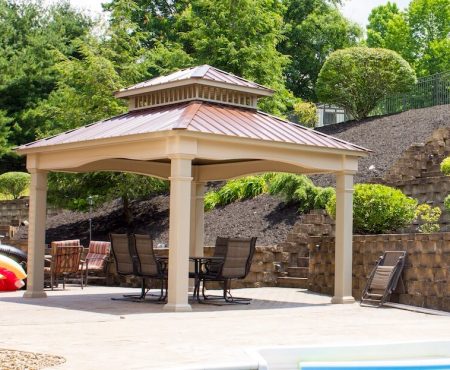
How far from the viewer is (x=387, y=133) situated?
2567 centimetres

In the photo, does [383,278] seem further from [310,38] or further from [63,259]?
[310,38]

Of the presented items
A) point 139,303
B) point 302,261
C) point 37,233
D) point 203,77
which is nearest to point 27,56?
point 302,261

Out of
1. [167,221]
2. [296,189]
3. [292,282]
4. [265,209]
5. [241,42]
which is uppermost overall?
[241,42]

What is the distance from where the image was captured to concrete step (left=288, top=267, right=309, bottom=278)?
18.8 metres

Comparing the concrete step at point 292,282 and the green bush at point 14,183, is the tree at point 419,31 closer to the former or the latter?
the green bush at point 14,183

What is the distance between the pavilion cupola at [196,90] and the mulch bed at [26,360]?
778 centimetres

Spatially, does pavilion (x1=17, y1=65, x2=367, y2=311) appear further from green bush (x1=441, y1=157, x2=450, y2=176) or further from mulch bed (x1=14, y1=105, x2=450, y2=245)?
green bush (x1=441, y1=157, x2=450, y2=176)

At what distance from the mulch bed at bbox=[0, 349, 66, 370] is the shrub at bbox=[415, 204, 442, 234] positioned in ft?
34.4

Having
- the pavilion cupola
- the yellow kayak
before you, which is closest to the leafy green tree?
the yellow kayak

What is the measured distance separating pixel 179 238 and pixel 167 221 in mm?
11454

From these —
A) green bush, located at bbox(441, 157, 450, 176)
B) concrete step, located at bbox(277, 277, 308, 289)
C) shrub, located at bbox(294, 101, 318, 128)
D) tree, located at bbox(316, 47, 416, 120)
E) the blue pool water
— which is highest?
tree, located at bbox(316, 47, 416, 120)

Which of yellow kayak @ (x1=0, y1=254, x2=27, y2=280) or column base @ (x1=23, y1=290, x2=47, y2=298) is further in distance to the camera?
yellow kayak @ (x1=0, y1=254, x2=27, y2=280)

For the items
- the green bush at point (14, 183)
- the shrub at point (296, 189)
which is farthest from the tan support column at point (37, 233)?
the green bush at point (14, 183)

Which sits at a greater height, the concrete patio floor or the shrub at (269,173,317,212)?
the shrub at (269,173,317,212)
